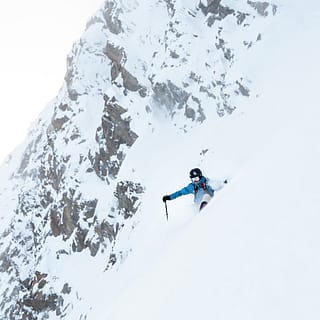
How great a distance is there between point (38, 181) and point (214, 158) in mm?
35339

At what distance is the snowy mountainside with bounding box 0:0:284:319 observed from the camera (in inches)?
1151

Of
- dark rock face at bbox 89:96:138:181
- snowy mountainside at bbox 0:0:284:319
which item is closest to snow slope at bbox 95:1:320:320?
snowy mountainside at bbox 0:0:284:319

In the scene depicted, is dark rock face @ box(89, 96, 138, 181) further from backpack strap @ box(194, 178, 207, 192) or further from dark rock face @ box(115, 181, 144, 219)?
backpack strap @ box(194, 178, 207, 192)

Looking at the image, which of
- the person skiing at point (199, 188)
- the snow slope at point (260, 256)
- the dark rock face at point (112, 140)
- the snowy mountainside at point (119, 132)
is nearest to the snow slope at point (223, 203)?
→ the snow slope at point (260, 256)

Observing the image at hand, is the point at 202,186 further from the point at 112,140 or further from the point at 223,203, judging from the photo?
the point at 112,140

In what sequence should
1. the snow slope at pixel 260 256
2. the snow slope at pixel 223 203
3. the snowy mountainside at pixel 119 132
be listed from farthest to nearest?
1. the snowy mountainside at pixel 119 132
2. the snow slope at pixel 223 203
3. the snow slope at pixel 260 256

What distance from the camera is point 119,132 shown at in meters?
35.9

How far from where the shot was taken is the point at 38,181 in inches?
2050

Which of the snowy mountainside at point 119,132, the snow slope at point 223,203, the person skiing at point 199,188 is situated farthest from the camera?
the snowy mountainside at point 119,132

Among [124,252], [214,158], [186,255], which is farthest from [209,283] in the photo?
[124,252]

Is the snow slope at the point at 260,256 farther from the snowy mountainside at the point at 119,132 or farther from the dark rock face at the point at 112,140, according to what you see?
the dark rock face at the point at 112,140

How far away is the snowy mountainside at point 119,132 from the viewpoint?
2923 centimetres

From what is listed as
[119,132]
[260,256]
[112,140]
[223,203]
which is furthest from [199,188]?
[112,140]

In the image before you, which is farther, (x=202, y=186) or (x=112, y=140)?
(x=112, y=140)
